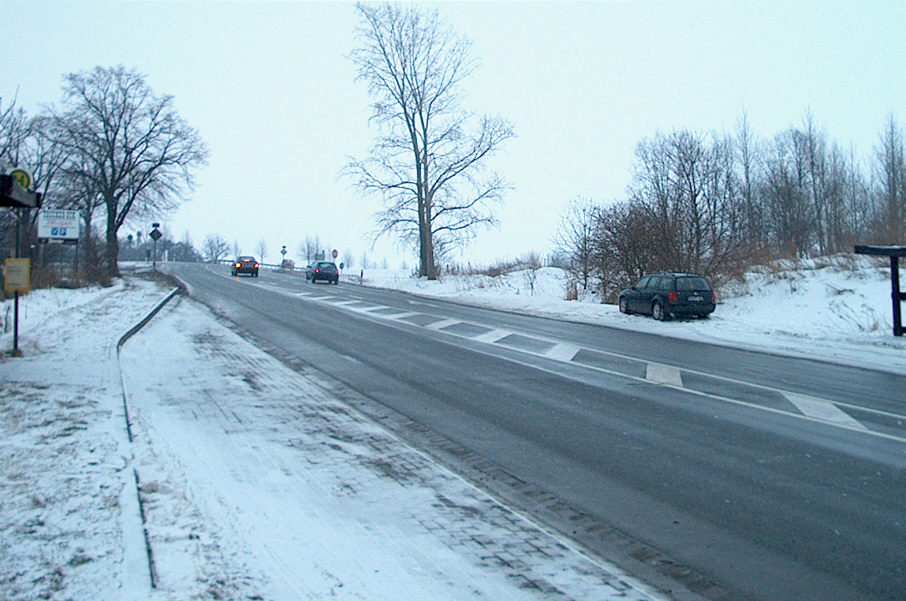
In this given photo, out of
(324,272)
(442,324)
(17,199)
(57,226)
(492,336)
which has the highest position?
(57,226)

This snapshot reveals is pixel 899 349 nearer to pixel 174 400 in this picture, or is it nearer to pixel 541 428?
pixel 541 428

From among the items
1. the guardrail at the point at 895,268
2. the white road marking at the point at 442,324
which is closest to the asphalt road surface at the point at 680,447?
the white road marking at the point at 442,324

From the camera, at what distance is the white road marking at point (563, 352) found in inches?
569

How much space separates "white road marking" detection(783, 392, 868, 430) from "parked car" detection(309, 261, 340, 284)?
41987 millimetres

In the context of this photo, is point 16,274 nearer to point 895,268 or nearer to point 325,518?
point 325,518

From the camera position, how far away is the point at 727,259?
30.7 meters

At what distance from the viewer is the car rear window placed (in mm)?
23656

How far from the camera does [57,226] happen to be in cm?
1875

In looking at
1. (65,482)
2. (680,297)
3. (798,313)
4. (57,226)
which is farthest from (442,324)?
(65,482)

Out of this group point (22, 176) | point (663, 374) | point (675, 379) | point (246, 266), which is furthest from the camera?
point (246, 266)

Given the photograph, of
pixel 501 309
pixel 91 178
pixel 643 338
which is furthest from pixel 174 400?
pixel 91 178

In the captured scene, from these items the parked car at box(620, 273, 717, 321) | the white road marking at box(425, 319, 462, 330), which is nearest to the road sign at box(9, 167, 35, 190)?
the white road marking at box(425, 319, 462, 330)

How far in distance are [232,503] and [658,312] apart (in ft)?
67.1

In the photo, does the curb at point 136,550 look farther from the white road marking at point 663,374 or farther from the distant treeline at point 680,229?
the distant treeline at point 680,229
